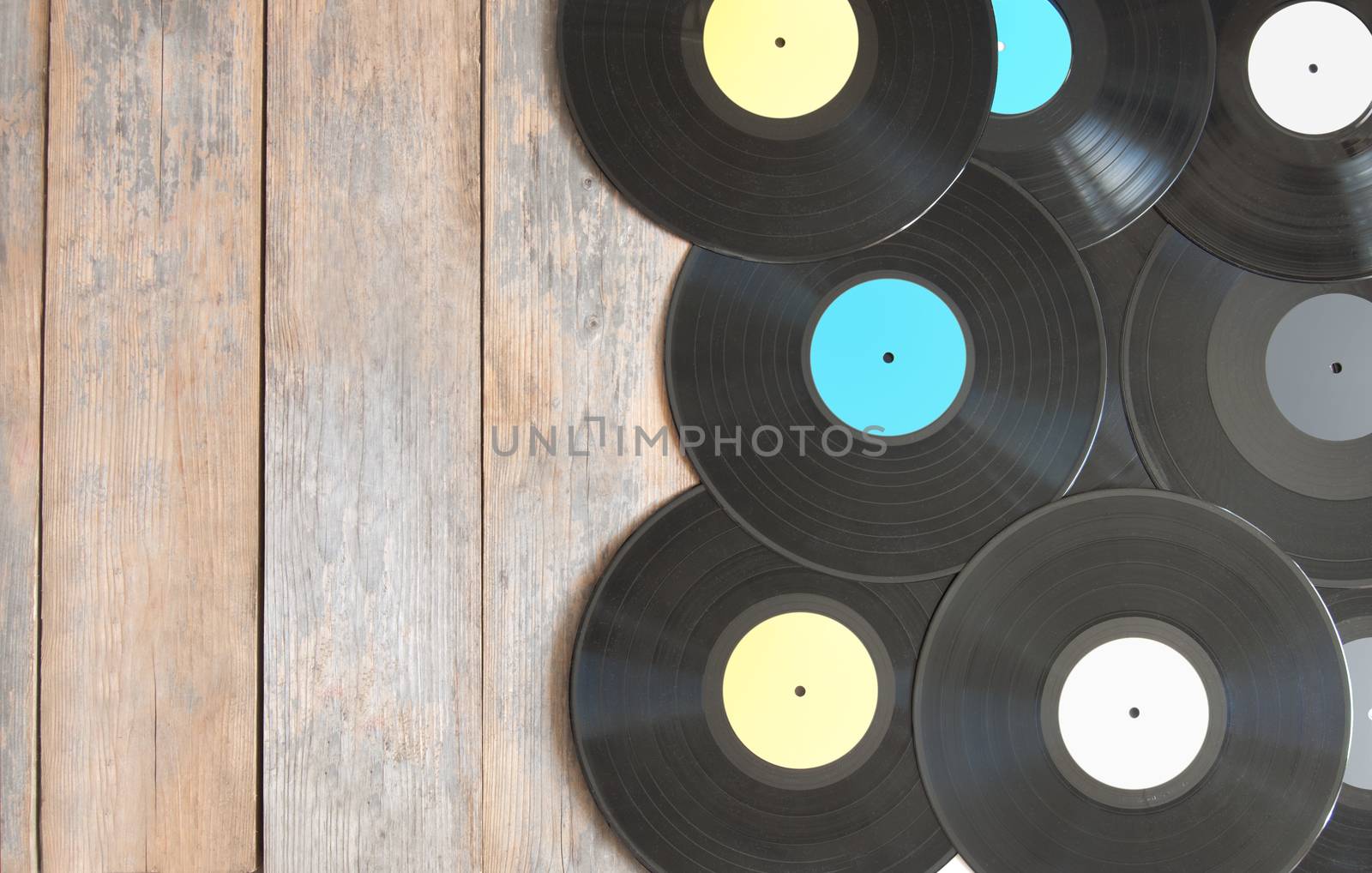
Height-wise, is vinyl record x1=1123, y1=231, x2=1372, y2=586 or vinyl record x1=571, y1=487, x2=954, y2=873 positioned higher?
vinyl record x1=1123, y1=231, x2=1372, y2=586

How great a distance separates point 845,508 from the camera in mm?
915

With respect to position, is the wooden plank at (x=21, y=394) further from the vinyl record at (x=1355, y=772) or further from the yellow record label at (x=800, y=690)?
the vinyl record at (x=1355, y=772)

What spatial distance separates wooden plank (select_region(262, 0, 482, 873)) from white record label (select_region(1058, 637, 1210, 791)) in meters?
0.65

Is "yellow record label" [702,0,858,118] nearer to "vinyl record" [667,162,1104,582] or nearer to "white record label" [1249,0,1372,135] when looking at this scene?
"vinyl record" [667,162,1104,582]

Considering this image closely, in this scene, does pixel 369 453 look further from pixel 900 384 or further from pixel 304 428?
pixel 900 384

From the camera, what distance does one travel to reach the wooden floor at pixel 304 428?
90 cm

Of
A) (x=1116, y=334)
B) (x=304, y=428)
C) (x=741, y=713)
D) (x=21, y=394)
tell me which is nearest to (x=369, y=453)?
(x=304, y=428)

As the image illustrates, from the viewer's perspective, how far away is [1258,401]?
37.9 inches

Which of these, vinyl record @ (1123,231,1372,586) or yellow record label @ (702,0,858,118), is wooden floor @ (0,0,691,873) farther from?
vinyl record @ (1123,231,1372,586)

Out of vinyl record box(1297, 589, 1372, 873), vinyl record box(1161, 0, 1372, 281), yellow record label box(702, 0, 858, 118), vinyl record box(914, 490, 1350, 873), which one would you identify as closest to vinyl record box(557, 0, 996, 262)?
yellow record label box(702, 0, 858, 118)

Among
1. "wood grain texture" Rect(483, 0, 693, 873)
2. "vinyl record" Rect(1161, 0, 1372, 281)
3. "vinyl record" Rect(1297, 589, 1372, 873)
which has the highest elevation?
"vinyl record" Rect(1161, 0, 1372, 281)

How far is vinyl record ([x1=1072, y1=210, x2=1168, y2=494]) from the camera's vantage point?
3.14ft

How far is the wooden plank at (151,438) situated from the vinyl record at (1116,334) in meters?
0.92

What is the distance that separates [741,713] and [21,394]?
826 mm
